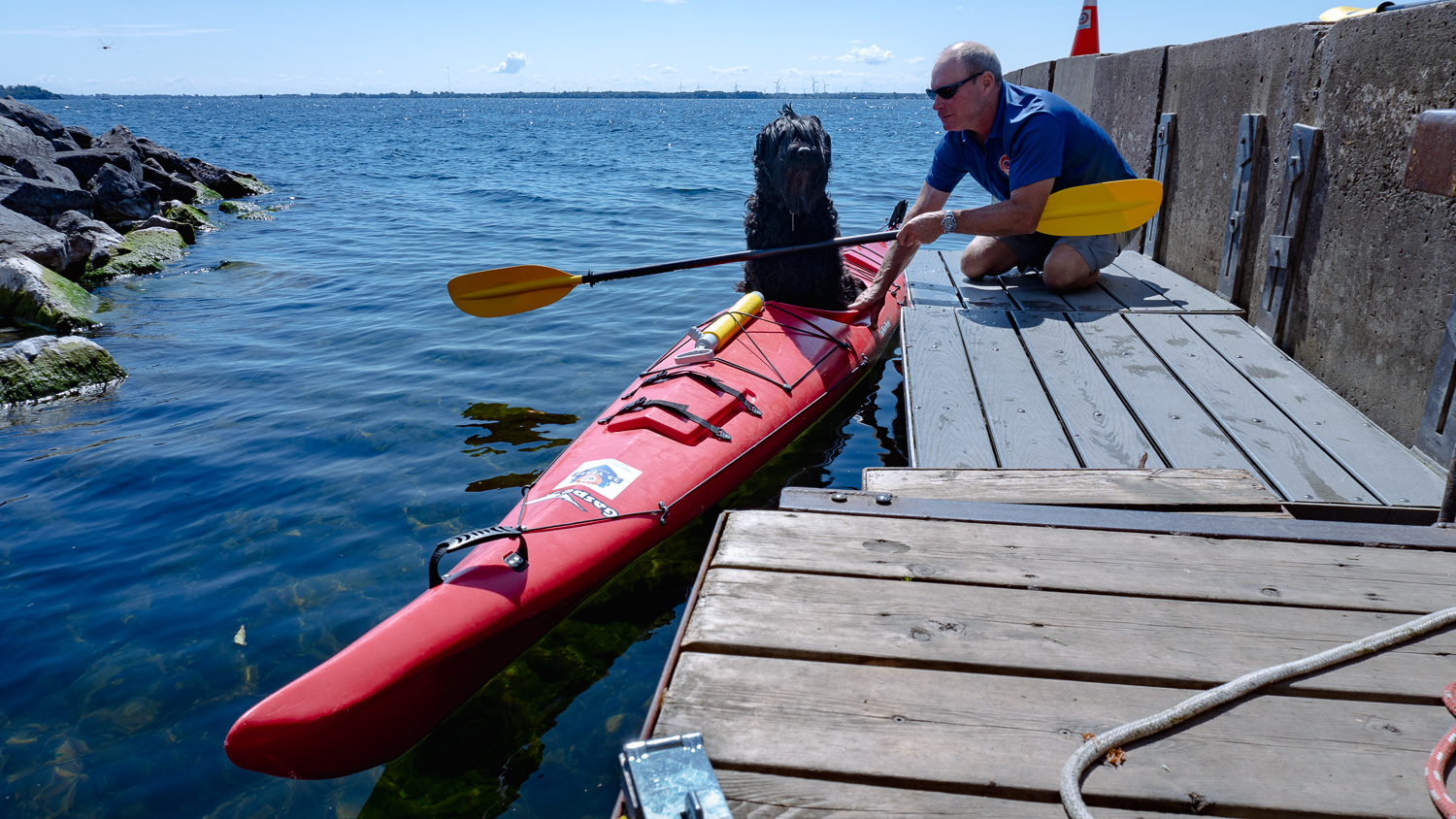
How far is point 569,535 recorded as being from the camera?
2.89m

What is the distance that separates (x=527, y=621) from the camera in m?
2.63

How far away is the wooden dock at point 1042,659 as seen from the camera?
3.97ft

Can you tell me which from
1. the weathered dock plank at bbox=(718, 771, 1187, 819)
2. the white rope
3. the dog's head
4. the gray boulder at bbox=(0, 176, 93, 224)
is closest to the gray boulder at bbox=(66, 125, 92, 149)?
the gray boulder at bbox=(0, 176, 93, 224)

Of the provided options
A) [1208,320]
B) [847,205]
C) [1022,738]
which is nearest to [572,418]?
[1208,320]

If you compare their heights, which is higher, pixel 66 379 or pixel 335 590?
pixel 66 379

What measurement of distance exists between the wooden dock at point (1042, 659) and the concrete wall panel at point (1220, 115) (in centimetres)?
248

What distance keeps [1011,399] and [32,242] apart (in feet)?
31.0

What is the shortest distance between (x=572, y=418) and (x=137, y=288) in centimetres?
692

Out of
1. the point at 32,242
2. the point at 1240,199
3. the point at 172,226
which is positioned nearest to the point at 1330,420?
the point at 1240,199

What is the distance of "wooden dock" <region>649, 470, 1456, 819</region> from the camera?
1210 mm

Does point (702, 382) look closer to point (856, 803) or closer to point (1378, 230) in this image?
point (1378, 230)

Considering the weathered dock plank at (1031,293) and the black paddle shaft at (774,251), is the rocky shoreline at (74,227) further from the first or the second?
the weathered dock plank at (1031,293)

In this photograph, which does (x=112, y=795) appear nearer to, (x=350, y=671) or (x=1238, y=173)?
(x=350, y=671)

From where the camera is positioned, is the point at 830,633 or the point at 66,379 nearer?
the point at 830,633
